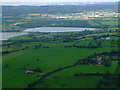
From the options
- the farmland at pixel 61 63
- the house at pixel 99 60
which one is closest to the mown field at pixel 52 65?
the farmland at pixel 61 63

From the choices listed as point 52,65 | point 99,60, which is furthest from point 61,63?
point 99,60

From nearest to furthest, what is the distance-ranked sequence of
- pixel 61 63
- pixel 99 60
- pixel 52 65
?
1. pixel 52 65
2. pixel 61 63
3. pixel 99 60

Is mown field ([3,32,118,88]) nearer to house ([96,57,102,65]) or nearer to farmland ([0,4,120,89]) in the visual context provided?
farmland ([0,4,120,89])

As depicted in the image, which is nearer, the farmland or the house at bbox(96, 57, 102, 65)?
the farmland

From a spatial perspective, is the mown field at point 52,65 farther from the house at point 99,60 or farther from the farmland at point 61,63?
the house at point 99,60

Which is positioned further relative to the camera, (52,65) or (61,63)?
(61,63)

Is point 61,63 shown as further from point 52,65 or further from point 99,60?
point 99,60

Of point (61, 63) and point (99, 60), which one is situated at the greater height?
point (99, 60)

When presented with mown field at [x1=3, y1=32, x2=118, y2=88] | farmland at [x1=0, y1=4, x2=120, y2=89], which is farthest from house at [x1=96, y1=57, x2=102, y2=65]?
mown field at [x1=3, y1=32, x2=118, y2=88]
